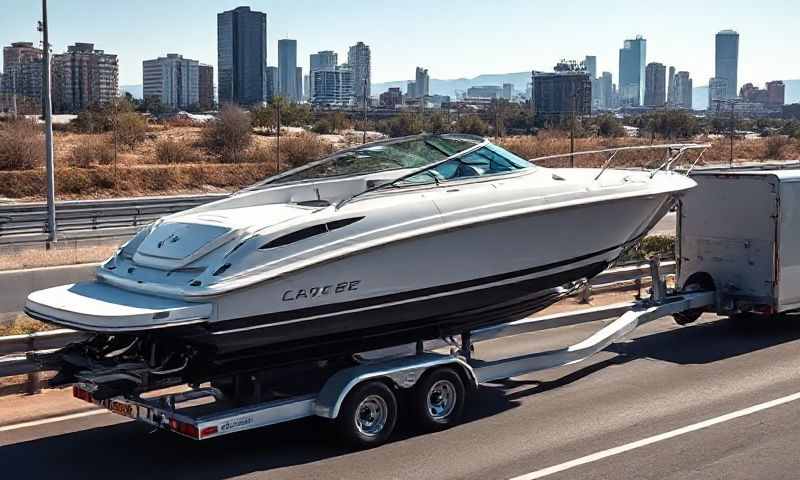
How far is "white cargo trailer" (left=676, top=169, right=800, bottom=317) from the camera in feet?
42.3

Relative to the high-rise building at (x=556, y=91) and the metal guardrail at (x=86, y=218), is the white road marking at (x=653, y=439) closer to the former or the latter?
the metal guardrail at (x=86, y=218)

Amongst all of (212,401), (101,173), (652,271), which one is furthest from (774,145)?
(212,401)

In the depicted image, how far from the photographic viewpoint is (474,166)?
10.5 metres

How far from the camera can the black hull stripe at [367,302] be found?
331 inches

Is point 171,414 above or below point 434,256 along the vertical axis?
below

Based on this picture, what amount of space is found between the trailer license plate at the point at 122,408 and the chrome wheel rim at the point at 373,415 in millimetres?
1932

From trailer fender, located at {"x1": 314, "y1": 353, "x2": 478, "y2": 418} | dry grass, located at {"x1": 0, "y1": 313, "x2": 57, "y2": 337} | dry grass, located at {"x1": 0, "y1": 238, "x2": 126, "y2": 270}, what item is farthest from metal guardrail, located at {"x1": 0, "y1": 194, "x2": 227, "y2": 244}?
trailer fender, located at {"x1": 314, "y1": 353, "x2": 478, "y2": 418}

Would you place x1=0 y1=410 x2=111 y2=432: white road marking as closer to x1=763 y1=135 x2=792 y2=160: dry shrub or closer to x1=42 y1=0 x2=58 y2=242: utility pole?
x1=42 y1=0 x2=58 y2=242: utility pole

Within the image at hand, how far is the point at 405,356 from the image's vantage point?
9.67m

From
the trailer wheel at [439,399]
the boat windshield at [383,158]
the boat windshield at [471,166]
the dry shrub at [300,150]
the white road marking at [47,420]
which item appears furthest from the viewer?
the dry shrub at [300,150]

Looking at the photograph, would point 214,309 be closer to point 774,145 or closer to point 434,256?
point 434,256

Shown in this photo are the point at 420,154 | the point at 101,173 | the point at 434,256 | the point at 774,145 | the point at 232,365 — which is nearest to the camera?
the point at 232,365

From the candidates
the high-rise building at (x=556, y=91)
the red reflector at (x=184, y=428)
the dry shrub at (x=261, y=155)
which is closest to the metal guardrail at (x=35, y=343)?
the red reflector at (x=184, y=428)

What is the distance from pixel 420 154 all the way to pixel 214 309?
10.2 feet
